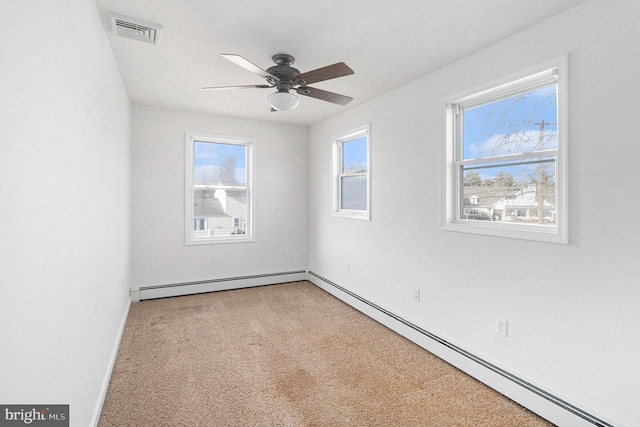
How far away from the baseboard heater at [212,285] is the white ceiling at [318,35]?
2623 millimetres

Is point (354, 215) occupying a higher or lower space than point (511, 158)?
lower

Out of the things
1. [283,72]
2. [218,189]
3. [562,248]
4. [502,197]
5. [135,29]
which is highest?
[135,29]

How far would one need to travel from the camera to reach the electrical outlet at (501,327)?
94.8 inches

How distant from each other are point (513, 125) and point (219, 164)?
12.9 ft

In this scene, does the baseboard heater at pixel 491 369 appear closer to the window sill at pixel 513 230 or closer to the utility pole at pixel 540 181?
the window sill at pixel 513 230

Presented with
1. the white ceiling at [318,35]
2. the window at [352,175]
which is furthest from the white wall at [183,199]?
the white ceiling at [318,35]

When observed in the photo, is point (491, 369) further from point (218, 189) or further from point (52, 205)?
point (218, 189)

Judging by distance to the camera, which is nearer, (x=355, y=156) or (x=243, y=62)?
(x=243, y=62)

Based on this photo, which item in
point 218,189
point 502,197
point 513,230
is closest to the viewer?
point 513,230

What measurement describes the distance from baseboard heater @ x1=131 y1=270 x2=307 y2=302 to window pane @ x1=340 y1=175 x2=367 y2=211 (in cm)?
155

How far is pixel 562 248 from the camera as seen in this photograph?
208cm

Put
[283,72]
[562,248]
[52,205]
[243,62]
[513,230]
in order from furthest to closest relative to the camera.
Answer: [283,72] < [513,230] < [243,62] < [562,248] < [52,205]

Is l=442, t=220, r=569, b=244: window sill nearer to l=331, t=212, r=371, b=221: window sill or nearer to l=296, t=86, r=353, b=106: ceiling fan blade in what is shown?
l=331, t=212, r=371, b=221: window sill

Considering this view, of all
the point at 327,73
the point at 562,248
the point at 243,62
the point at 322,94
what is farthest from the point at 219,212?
the point at 562,248
